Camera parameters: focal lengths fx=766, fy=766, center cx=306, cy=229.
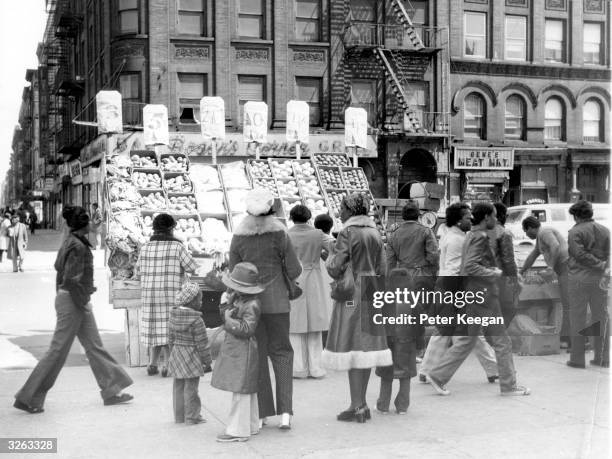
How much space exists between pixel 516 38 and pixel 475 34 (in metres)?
1.59

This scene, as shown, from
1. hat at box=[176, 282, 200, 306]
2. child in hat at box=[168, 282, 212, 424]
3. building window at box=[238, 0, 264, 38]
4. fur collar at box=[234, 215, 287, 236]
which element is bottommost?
child in hat at box=[168, 282, 212, 424]

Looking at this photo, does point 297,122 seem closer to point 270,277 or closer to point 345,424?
point 270,277

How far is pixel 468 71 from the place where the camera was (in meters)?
30.5

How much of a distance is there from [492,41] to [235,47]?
1015 cm

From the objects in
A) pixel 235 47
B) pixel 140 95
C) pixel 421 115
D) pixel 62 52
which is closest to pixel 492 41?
pixel 421 115

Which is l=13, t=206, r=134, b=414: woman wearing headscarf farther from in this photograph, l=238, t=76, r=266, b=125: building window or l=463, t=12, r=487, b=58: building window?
l=463, t=12, r=487, b=58: building window

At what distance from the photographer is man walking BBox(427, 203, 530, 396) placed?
6906mm

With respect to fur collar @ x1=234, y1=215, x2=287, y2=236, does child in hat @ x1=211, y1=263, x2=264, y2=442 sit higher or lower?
lower

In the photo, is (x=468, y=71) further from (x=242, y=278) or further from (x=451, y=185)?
(x=242, y=278)

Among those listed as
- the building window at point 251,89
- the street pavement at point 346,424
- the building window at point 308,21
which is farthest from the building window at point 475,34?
the street pavement at point 346,424

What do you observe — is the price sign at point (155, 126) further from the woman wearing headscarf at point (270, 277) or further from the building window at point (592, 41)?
the building window at point (592, 41)

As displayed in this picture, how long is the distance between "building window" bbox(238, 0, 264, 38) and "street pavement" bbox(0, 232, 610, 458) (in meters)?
21.8

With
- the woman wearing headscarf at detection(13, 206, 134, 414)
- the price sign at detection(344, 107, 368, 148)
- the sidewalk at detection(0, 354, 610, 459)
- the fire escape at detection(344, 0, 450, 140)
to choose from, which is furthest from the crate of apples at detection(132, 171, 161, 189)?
the fire escape at detection(344, 0, 450, 140)

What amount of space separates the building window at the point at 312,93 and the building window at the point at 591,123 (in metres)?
10.8
